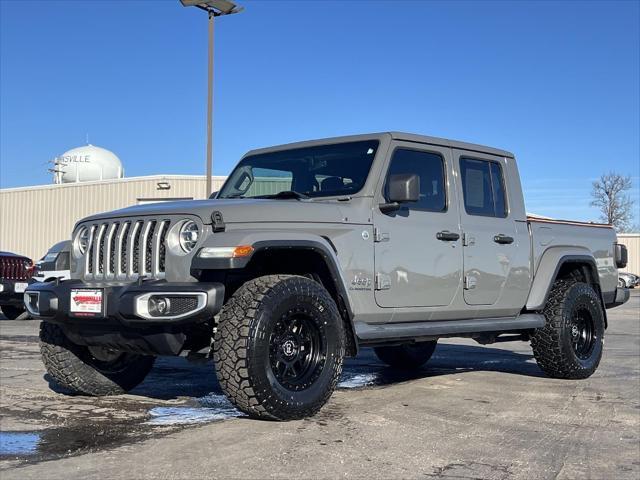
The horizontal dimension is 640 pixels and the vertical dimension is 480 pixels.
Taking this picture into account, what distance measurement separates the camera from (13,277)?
527 inches

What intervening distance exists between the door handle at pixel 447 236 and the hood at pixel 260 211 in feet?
2.90

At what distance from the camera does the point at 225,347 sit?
165 inches

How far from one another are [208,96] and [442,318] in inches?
530

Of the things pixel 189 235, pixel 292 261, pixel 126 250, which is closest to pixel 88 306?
pixel 126 250

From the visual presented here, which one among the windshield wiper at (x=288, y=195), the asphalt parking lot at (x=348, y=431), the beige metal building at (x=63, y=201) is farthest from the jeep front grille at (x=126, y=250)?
the beige metal building at (x=63, y=201)

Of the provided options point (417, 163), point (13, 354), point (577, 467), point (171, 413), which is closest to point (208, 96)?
point (13, 354)

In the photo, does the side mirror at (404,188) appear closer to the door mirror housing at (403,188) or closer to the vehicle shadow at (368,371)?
the door mirror housing at (403,188)

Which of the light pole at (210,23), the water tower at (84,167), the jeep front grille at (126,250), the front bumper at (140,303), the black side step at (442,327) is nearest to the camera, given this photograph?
the front bumper at (140,303)

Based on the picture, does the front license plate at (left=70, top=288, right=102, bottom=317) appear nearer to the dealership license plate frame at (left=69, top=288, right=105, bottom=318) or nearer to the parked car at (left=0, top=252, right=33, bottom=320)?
the dealership license plate frame at (left=69, top=288, right=105, bottom=318)

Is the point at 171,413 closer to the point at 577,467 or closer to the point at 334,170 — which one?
the point at 334,170

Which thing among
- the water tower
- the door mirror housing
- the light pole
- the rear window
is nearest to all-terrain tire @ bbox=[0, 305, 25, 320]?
the light pole

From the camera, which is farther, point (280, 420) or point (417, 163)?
point (417, 163)

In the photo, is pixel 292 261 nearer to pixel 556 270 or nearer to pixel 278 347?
pixel 278 347

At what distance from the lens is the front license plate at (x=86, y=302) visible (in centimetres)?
435
